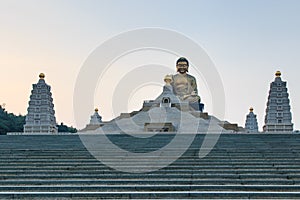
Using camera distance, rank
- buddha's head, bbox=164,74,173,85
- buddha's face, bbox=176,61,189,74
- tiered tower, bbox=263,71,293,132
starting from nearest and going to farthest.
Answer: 1. tiered tower, bbox=263,71,293,132
2. buddha's head, bbox=164,74,173,85
3. buddha's face, bbox=176,61,189,74

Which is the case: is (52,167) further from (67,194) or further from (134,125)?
(134,125)

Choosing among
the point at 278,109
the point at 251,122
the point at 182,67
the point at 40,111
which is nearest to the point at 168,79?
the point at 182,67

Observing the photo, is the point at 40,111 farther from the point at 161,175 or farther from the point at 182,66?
the point at 161,175

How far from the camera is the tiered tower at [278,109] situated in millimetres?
28109

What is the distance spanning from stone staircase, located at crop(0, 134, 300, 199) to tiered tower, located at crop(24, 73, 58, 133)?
14456 mm

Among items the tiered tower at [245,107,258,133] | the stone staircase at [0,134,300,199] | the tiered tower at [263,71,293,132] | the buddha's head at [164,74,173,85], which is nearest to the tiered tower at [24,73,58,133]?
the buddha's head at [164,74,173,85]

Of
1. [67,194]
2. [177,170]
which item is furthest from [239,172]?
[67,194]

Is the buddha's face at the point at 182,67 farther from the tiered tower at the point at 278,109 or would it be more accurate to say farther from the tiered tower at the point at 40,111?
the tiered tower at the point at 40,111

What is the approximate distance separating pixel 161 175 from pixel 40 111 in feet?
66.8

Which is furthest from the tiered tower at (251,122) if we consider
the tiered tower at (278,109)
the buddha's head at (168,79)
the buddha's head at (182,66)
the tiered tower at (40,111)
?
the tiered tower at (40,111)

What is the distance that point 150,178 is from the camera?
30.8 feet

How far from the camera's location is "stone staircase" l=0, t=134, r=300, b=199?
26.3 feet

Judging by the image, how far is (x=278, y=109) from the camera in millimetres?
28328

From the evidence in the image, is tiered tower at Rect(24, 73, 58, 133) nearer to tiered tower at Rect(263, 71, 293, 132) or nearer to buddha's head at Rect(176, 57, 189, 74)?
buddha's head at Rect(176, 57, 189, 74)
